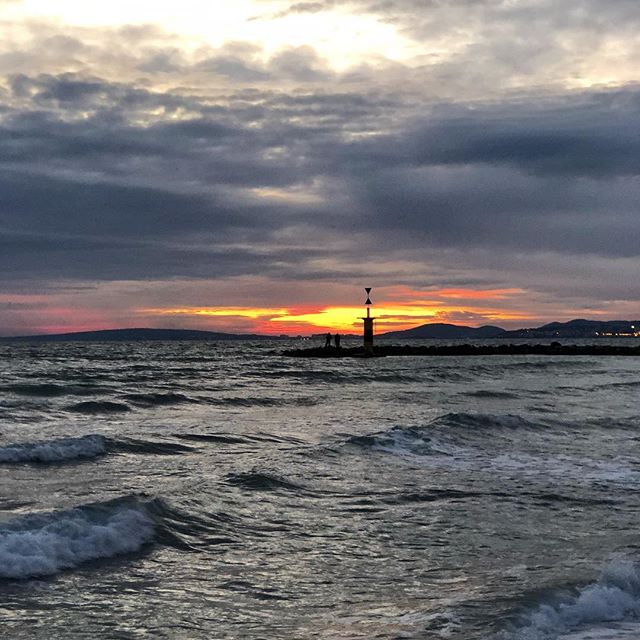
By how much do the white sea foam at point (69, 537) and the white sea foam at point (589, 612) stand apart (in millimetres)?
4574

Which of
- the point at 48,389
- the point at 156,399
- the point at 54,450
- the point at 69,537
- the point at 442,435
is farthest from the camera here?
the point at 48,389

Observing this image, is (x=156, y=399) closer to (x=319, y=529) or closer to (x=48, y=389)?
(x=48, y=389)

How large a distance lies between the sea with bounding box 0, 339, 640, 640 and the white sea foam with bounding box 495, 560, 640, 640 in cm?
2

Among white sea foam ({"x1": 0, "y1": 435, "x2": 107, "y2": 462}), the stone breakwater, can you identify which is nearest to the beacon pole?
the stone breakwater

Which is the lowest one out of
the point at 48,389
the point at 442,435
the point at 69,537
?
the point at 442,435

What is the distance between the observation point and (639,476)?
14500mm

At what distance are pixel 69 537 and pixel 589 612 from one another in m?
5.47

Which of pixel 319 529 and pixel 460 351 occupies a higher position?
pixel 460 351

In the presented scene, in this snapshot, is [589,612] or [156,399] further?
[156,399]

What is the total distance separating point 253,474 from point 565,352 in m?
72.8

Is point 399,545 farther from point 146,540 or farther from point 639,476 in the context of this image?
point 639,476

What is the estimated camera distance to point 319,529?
1030cm

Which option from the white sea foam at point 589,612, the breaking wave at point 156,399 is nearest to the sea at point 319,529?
the white sea foam at point 589,612

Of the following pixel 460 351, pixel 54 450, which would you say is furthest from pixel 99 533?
pixel 460 351
